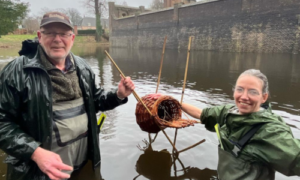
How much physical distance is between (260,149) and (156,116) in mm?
1516

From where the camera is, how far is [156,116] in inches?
133

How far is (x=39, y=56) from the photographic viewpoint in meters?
2.35

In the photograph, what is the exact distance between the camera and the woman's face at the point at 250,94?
234 centimetres

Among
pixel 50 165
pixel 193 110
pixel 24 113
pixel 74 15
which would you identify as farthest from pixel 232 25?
pixel 74 15

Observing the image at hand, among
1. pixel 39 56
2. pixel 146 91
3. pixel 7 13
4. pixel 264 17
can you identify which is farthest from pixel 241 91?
pixel 264 17

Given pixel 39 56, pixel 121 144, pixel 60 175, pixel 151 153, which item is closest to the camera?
pixel 60 175

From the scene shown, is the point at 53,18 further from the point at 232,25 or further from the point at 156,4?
the point at 156,4

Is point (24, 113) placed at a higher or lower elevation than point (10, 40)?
lower

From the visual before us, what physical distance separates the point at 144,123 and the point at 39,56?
1849 mm

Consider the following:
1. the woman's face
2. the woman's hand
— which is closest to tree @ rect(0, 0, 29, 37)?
the woman's hand

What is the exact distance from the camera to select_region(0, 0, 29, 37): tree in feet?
48.1

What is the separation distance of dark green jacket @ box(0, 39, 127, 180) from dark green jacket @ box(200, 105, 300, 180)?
191 cm

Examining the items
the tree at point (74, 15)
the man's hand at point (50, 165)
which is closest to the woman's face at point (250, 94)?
the man's hand at point (50, 165)

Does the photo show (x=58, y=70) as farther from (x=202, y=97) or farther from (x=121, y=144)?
(x=202, y=97)
